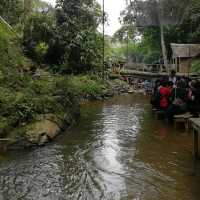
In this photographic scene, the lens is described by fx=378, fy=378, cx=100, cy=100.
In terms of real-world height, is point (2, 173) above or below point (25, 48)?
below

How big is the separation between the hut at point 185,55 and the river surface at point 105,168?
20007 millimetres

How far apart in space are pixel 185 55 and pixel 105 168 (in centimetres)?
2638

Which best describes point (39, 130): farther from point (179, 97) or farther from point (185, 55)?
point (185, 55)

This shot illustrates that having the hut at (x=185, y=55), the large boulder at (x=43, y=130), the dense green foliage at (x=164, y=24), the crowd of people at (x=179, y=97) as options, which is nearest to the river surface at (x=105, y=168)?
the large boulder at (x=43, y=130)

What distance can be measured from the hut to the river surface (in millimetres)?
20007

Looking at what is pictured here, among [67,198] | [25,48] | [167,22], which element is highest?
[167,22]

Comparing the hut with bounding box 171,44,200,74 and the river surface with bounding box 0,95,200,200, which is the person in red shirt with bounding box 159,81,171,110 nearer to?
the river surface with bounding box 0,95,200,200

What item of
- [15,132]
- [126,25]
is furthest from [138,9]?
[15,132]

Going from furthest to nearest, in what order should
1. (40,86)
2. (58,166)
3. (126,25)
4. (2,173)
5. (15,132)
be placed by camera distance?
(126,25)
(40,86)
(15,132)
(58,166)
(2,173)

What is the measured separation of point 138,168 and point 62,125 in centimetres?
581

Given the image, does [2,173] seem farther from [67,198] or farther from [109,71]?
[109,71]

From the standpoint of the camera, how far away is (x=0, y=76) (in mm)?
16031

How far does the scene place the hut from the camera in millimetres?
34062

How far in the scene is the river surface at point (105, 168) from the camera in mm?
8203
